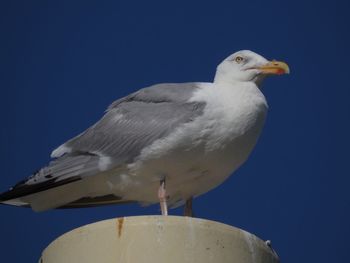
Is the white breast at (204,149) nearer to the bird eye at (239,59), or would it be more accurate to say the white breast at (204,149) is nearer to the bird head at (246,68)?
the bird head at (246,68)

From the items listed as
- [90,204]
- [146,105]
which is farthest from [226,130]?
[90,204]

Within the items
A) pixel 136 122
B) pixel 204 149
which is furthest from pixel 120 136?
pixel 204 149

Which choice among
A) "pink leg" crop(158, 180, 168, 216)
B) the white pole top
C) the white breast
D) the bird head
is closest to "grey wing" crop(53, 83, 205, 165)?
the white breast

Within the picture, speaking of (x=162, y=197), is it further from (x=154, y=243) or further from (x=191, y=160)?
(x=154, y=243)

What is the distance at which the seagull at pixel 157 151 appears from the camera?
717 centimetres

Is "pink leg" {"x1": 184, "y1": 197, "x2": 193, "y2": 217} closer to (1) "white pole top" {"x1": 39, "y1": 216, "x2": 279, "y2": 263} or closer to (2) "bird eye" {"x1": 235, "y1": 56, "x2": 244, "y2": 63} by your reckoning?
(2) "bird eye" {"x1": 235, "y1": 56, "x2": 244, "y2": 63}

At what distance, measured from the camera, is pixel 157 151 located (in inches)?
283

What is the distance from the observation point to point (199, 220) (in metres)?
5.48

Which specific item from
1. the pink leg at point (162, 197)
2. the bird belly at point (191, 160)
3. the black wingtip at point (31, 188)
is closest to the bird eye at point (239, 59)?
the bird belly at point (191, 160)

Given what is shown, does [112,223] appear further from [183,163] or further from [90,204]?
[90,204]

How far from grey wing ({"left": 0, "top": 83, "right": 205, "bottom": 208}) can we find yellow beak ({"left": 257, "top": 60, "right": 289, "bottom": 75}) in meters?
0.80

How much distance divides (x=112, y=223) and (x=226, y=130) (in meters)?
2.05

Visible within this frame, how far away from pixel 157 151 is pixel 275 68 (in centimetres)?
160

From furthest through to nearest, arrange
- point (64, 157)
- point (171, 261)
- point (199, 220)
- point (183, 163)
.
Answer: point (64, 157)
point (183, 163)
point (199, 220)
point (171, 261)
